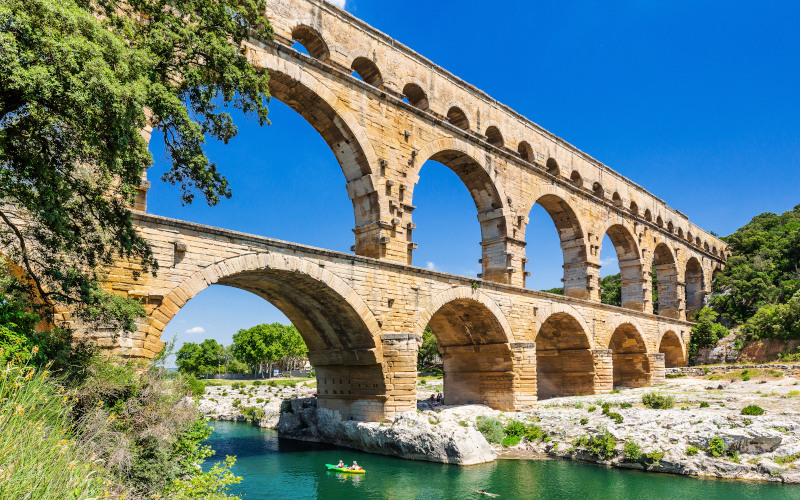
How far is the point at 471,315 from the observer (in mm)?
21484

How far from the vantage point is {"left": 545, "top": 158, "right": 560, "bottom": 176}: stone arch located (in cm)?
2805

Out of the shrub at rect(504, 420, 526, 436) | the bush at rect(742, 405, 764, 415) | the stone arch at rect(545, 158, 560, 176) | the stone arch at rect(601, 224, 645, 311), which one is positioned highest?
the stone arch at rect(545, 158, 560, 176)

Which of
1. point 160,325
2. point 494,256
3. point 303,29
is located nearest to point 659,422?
point 494,256

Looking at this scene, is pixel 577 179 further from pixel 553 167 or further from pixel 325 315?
pixel 325 315

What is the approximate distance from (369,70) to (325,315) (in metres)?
9.02

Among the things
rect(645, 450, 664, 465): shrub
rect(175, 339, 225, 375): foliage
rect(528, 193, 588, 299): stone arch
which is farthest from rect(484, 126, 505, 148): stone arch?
rect(175, 339, 225, 375): foliage

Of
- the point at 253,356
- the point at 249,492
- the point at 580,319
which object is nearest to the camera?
the point at 249,492

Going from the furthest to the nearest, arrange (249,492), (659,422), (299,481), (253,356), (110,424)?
1. (253,356)
2. (659,422)
3. (299,481)
4. (249,492)
5. (110,424)

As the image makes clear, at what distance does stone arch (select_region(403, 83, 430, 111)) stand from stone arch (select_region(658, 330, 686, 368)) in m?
25.0

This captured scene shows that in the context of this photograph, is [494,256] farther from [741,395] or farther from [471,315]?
[741,395]

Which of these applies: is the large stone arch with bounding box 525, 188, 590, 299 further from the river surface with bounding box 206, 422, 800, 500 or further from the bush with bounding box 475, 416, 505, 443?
the river surface with bounding box 206, 422, 800, 500

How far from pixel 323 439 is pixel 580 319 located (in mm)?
12658

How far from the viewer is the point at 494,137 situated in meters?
24.9

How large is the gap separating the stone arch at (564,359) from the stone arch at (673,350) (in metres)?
13.4
